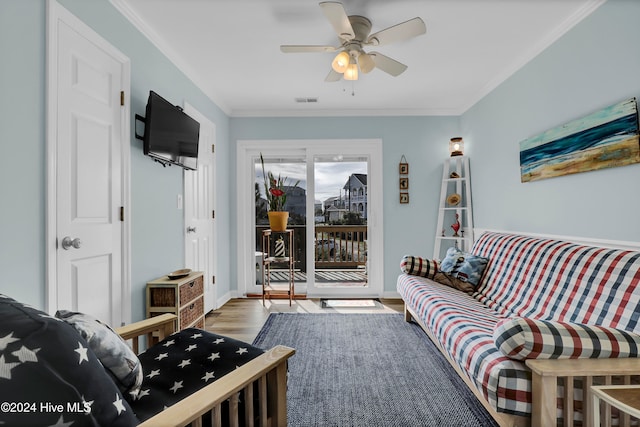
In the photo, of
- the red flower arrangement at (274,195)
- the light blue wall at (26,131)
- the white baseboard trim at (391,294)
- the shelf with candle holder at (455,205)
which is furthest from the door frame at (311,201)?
the light blue wall at (26,131)

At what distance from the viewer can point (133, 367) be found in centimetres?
106

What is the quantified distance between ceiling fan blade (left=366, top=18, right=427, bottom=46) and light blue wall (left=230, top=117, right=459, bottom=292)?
2.00 m

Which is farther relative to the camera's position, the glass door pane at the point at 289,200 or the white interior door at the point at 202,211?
the glass door pane at the point at 289,200

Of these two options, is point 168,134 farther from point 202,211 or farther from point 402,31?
point 402,31

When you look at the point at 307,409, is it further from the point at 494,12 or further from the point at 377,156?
the point at 377,156

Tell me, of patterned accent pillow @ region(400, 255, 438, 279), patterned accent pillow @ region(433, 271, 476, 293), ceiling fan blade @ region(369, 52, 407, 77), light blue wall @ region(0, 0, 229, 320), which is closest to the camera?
light blue wall @ region(0, 0, 229, 320)

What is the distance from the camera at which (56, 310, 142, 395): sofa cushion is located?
979 mm

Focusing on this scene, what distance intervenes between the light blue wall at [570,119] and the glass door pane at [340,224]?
1.55 m

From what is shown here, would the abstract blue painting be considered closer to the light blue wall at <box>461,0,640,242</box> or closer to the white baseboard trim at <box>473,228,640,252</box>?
the light blue wall at <box>461,0,640,242</box>

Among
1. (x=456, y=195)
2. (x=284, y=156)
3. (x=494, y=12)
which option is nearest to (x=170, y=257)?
(x=284, y=156)

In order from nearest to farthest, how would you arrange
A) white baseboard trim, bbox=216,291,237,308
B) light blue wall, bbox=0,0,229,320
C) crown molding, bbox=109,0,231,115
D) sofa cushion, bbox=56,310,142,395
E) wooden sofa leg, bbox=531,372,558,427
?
sofa cushion, bbox=56,310,142,395, wooden sofa leg, bbox=531,372,558,427, light blue wall, bbox=0,0,229,320, crown molding, bbox=109,0,231,115, white baseboard trim, bbox=216,291,237,308

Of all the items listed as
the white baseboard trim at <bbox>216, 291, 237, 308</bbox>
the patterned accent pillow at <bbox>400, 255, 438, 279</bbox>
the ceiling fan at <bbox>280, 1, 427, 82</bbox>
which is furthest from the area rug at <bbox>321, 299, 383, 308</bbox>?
the ceiling fan at <bbox>280, 1, 427, 82</bbox>

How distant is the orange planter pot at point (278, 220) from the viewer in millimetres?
3853

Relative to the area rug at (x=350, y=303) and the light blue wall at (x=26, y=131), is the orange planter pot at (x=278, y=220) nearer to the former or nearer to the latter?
the area rug at (x=350, y=303)
